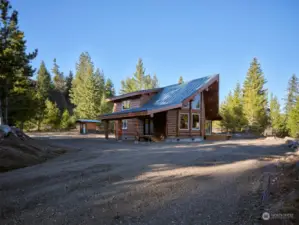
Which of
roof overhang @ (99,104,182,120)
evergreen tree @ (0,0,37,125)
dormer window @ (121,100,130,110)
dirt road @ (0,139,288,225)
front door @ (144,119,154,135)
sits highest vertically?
evergreen tree @ (0,0,37,125)

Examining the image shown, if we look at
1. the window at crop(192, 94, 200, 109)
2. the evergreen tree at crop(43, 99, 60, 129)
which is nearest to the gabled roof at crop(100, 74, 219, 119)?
the window at crop(192, 94, 200, 109)

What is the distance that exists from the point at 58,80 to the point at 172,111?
66.9 meters

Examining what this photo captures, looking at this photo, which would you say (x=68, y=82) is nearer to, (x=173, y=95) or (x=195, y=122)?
(x=173, y=95)

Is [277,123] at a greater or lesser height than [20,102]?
→ lesser

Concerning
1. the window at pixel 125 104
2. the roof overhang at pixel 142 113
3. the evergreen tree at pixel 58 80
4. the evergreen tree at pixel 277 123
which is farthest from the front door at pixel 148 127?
the evergreen tree at pixel 58 80

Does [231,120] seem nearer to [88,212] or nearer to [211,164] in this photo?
[211,164]

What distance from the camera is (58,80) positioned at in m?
74.1

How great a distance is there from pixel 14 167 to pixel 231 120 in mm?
29973

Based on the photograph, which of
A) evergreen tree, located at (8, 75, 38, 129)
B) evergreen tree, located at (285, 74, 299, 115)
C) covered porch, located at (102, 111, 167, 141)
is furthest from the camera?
evergreen tree, located at (285, 74, 299, 115)

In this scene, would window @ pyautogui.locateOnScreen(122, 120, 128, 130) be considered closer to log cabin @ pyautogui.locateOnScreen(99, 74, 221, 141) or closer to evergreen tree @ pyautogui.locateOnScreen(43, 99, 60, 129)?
log cabin @ pyautogui.locateOnScreen(99, 74, 221, 141)

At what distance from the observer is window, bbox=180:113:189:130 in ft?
60.7

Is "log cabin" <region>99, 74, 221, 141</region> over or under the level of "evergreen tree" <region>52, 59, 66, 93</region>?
under

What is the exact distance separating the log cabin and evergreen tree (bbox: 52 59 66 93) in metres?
54.9

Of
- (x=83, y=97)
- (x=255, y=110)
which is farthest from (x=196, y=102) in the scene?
(x=83, y=97)
